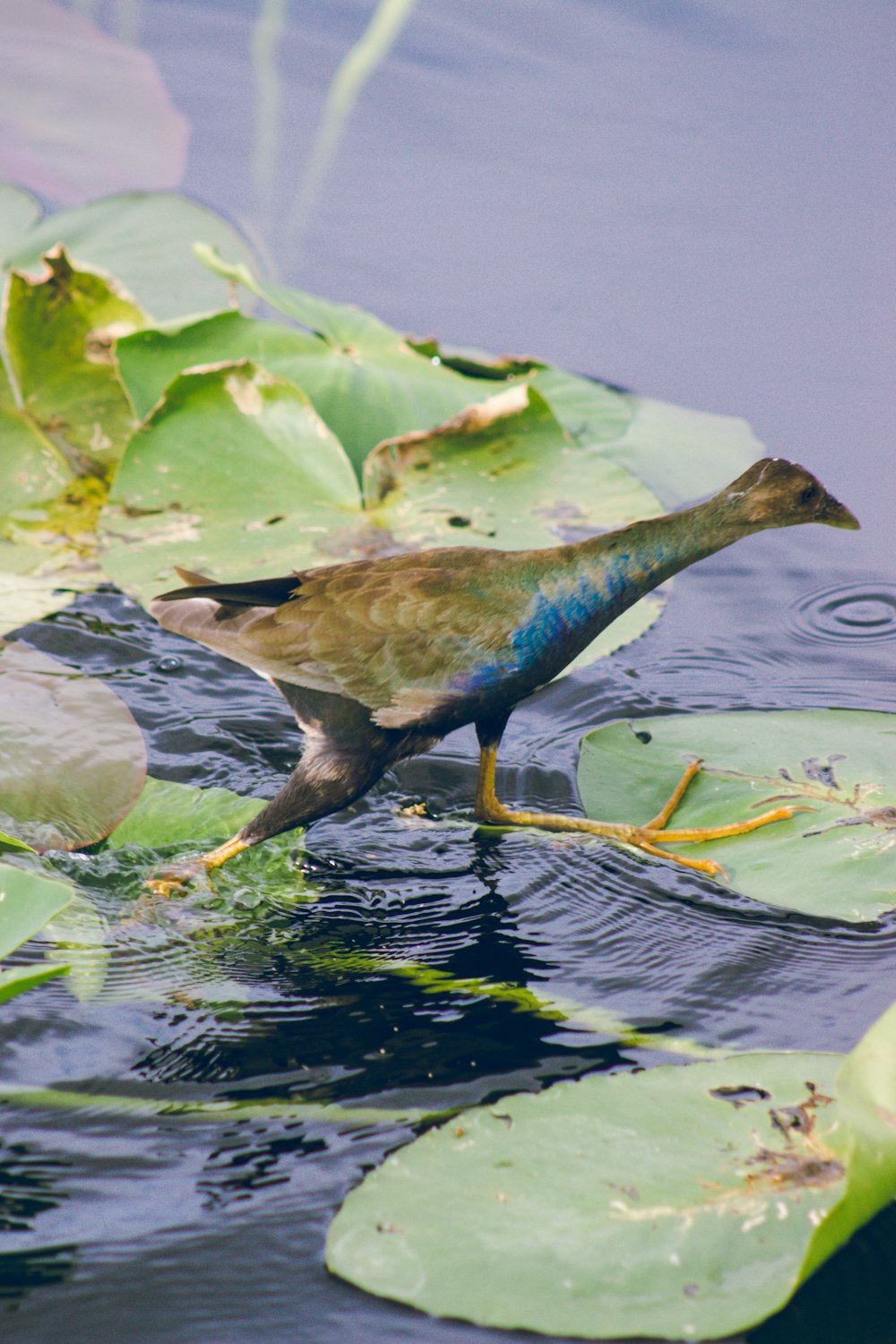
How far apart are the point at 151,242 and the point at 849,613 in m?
1.89

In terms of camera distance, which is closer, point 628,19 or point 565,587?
point 565,587

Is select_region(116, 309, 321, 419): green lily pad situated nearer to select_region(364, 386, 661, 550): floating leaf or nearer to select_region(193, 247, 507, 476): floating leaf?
select_region(193, 247, 507, 476): floating leaf

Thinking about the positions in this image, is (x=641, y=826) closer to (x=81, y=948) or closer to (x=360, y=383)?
(x=81, y=948)

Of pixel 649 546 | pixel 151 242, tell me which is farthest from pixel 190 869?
pixel 151 242

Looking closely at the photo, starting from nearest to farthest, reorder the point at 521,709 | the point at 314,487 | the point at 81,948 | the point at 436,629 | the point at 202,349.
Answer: the point at 81,948 < the point at 436,629 < the point at 521,709 < the point at 314,487 < the point at 202,349

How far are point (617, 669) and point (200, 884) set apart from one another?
35.7 inches

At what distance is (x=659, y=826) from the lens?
6.14ft

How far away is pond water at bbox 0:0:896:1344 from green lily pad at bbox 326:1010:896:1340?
90 mm

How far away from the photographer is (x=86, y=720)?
6.41 feet

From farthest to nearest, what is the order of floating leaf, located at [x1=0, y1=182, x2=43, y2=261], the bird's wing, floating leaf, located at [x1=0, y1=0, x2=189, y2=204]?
floating leaf, located at [x1=0, y1=0, x2=189, y2=204] < floating leaf, located at [x1=0, y1=182, x2=43, y2=261] < the bird's wing

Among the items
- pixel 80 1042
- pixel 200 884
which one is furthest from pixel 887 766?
pixel 80 1042

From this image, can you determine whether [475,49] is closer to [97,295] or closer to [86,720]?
[97,295]

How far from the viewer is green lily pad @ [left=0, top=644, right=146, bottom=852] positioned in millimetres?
1806

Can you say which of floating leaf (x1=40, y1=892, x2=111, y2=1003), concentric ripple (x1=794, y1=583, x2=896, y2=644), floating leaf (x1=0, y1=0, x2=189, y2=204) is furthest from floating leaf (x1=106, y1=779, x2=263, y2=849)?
floating leaf (x1=0, y1=0, x2=189, y2=204)
